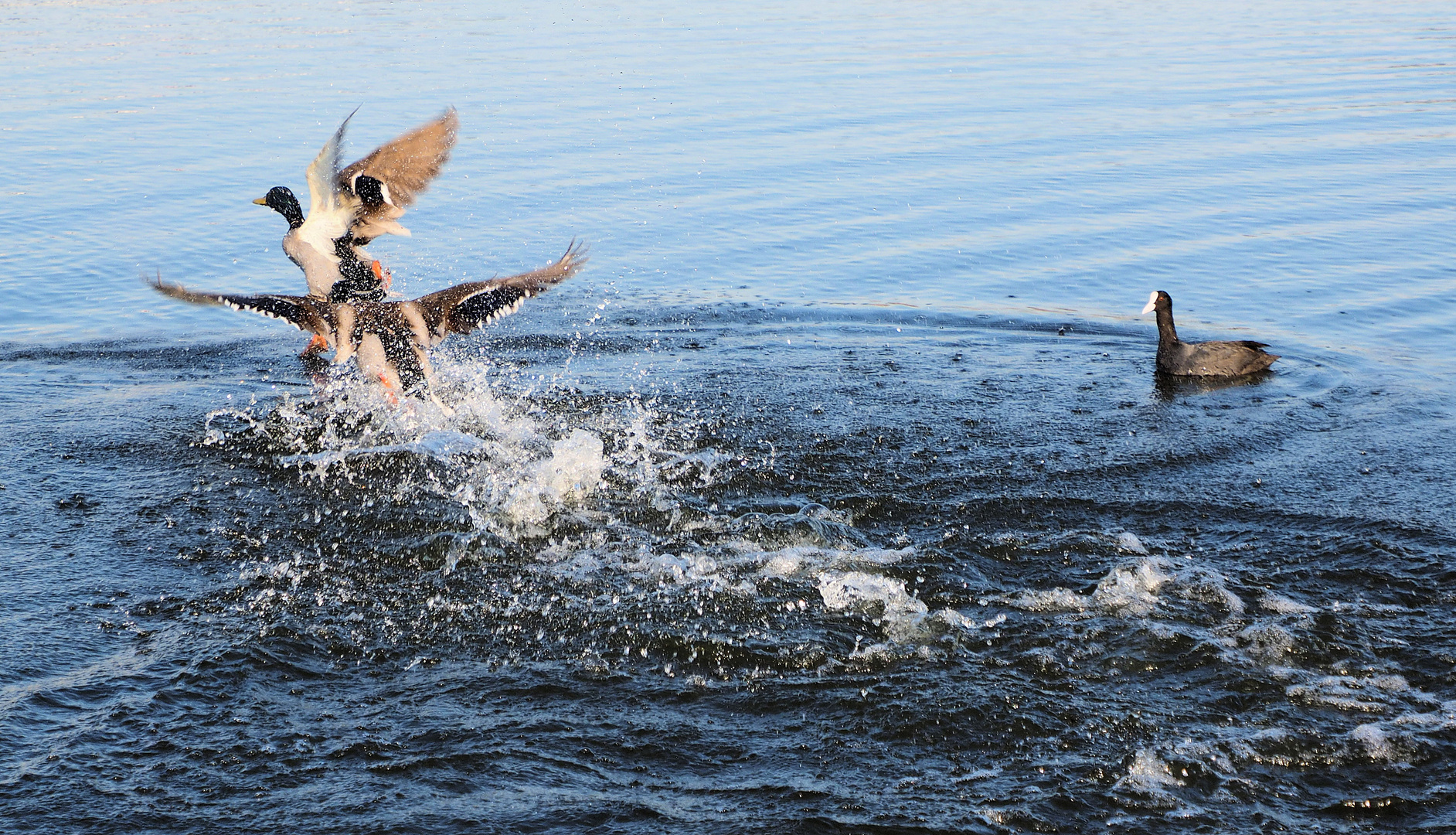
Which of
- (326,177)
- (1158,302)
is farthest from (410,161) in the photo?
(1158,302)

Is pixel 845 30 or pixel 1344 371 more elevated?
pixel 845 30

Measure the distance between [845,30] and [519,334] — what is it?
56.2 ft

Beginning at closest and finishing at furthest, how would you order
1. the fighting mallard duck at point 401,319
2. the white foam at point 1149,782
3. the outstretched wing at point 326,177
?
the white foam at point 1149,782, the fighting mallard duck at point 401,319, the outstretched wing at point 326,177

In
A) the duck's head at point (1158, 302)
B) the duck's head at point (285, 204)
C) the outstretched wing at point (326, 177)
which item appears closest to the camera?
the outstretched wing at point (326, 177)

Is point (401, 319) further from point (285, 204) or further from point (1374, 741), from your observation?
point (1374, 741)

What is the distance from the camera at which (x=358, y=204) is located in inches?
351

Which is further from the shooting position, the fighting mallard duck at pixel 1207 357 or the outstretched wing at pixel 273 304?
the fighting mallard duck at pixel 1207 357

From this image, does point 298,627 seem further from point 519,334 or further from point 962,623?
point 519,334

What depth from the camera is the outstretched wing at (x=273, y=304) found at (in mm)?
6934

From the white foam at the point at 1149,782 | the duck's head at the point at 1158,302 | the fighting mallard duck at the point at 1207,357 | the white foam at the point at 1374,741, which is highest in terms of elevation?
the duck's head at the point at 1158,302

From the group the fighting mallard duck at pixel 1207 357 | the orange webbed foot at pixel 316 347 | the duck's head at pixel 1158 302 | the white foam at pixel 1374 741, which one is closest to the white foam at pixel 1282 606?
the white foam at pixel 1374 741

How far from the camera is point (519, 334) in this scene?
10.1 metres

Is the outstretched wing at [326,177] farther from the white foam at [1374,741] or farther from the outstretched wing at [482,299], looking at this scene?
the white foam at [1374,741]

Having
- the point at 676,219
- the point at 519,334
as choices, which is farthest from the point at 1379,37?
the point at 519,334
